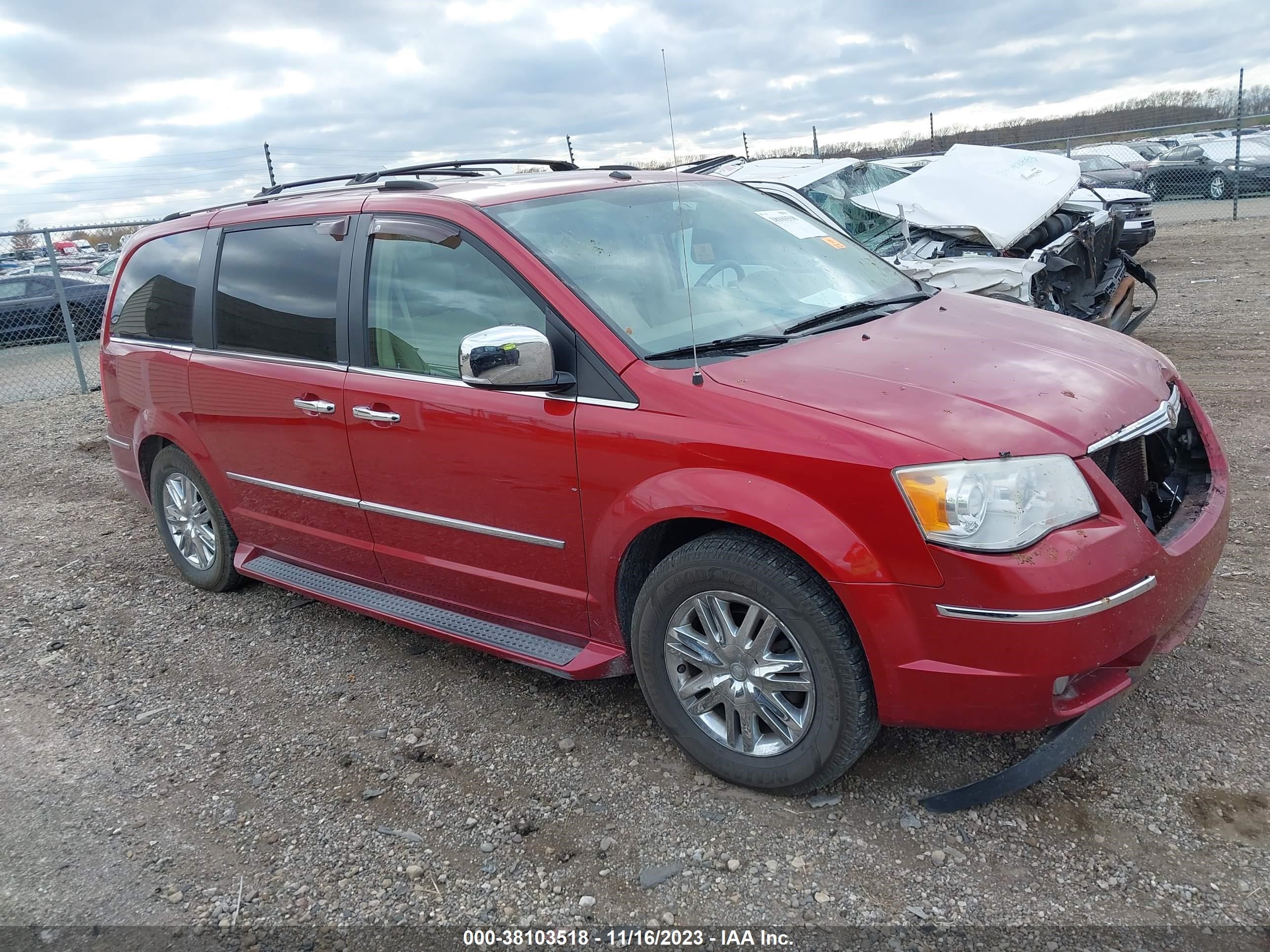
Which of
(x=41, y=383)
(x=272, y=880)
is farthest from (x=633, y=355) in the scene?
(x=41, y=383)

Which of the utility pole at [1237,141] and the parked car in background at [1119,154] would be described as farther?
the parked car in background at [1119,154]

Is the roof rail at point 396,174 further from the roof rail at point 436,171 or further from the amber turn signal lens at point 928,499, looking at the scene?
the amber turn signal lens at point 928,499

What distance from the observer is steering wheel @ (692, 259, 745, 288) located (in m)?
3.38

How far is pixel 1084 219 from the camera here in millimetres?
8039

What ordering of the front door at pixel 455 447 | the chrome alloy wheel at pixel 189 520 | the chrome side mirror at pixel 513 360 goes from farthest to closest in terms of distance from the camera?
1. the chrome alloy wheel at pixel 189 520
2. the front door at pixel 455 447
3. the chrome side mirror at pixel 513 360

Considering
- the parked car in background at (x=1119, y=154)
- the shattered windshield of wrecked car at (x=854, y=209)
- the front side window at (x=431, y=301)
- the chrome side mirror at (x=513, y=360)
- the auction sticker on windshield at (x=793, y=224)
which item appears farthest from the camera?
the parked car in background at (x=1119, y=154)

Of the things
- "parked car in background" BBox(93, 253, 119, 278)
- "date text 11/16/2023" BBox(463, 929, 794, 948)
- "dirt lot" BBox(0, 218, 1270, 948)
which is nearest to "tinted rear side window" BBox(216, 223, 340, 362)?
"dirt lot" BBox(0, 218, 1270, 948)

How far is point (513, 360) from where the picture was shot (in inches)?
114

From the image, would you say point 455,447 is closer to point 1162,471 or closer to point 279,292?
point 279,292

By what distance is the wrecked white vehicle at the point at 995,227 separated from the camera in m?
7.05

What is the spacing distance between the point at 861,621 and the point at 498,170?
3338 mm

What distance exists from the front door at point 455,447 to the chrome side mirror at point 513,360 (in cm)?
10

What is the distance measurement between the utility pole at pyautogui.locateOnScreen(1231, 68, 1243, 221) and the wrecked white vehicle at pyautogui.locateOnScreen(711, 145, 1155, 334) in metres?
10.7

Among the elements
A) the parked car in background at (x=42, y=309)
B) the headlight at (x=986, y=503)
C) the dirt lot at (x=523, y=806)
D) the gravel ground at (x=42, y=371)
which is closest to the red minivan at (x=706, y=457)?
the headlight at (x=986, y=503)
